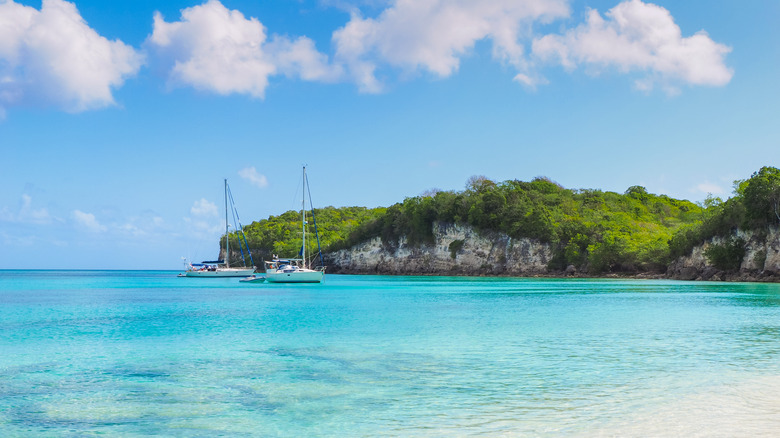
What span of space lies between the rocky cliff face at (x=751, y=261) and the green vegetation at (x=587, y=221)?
0.83 meters

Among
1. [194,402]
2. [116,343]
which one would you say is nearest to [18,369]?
[116,343]

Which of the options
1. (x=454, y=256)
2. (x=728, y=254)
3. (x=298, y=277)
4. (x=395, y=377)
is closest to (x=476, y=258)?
(x=454, y=256)

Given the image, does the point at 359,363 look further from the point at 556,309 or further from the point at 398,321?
the point at 556,309

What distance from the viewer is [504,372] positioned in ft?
37.6

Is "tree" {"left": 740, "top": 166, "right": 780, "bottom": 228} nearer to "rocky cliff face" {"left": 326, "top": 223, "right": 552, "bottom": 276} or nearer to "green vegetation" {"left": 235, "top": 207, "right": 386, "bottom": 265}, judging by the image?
"rocky cliff face" {"left": 326, "top": 223, "right": 552, "bottom": 276}

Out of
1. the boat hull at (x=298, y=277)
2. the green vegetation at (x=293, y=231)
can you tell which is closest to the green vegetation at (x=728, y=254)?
the boat hull at (x=298, y=277)

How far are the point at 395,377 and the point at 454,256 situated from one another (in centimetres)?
8430

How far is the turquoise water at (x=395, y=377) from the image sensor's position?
7.84 m

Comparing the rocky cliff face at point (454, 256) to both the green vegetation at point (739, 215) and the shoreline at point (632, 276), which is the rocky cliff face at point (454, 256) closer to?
the shoreline at point (632, 276)

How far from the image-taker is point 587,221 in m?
83.9

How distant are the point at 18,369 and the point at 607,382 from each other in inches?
460

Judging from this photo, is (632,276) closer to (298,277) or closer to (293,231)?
(298,277)

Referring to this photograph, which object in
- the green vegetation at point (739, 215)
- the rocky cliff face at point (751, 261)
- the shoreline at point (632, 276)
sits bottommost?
the shoreline at point (632, 276)

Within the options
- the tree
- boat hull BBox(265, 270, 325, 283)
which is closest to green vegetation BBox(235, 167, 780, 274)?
the tree
